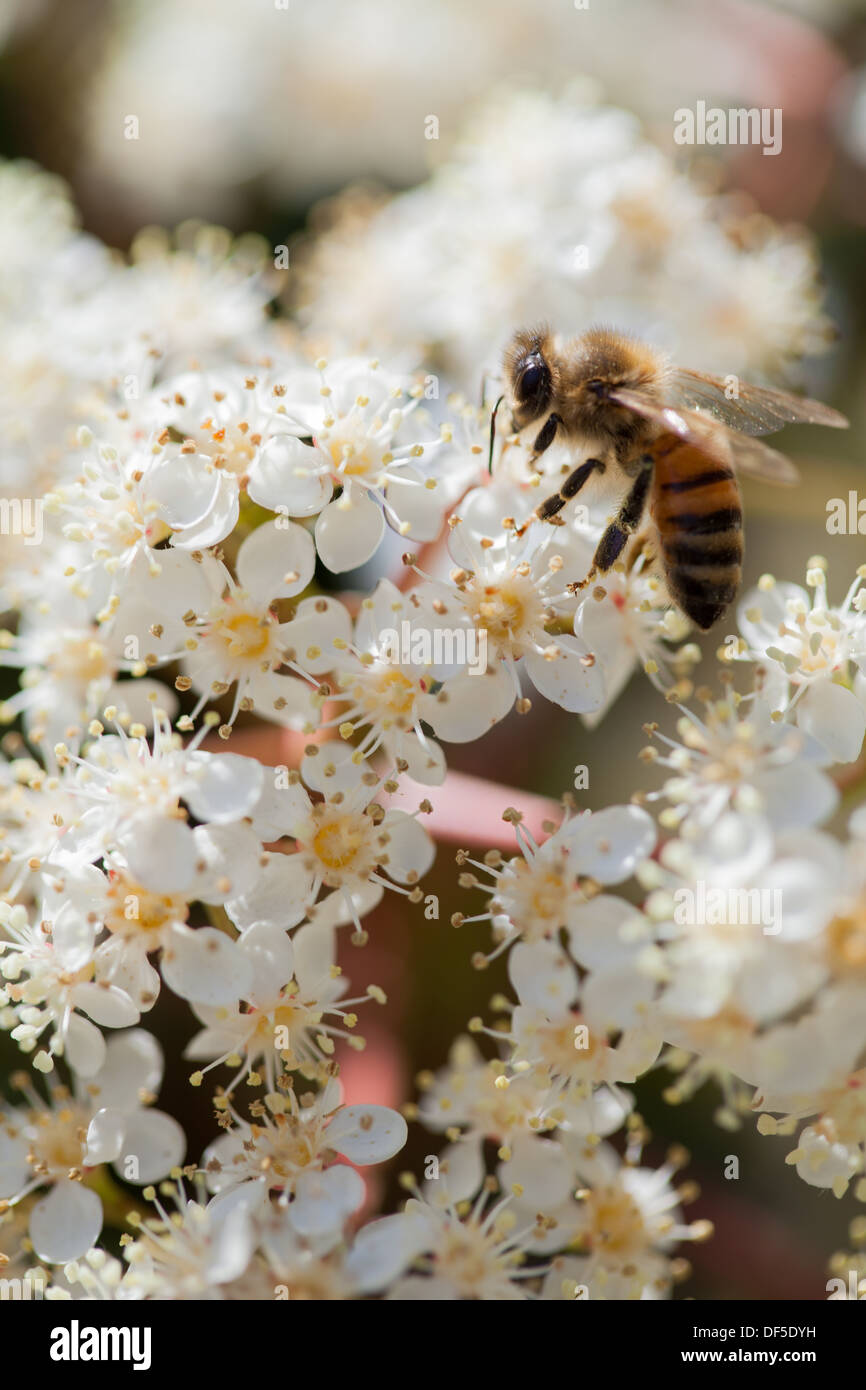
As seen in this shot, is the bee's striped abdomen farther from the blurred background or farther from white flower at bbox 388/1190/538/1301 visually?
white flower at bbox 388/1190/538/1301

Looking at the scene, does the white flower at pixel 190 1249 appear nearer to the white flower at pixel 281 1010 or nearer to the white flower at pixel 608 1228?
the white flower at pixel 281 1010

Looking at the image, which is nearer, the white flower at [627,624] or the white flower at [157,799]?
the white flower at [157,799]

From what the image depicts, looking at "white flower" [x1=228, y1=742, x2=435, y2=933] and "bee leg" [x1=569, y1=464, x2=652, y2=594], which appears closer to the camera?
"white flower" [x1=228, y1=742, x2=435, y2=933]

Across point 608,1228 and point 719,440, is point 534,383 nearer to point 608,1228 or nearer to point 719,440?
point 719,440

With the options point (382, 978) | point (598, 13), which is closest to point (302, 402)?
point (382, 978)

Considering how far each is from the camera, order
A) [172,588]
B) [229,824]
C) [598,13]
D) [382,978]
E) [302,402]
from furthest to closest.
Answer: [598,13] < [382,978] < [302,402] < [172,588] < [229,824]

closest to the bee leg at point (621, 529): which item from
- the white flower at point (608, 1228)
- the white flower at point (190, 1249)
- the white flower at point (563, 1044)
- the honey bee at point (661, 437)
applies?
the honey bee at point (661, 437)

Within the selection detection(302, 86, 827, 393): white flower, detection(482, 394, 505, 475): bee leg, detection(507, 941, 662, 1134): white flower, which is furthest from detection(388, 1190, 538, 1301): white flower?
detection(302, 86, 827, 393): white flower

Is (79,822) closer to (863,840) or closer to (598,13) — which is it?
(863,840)
